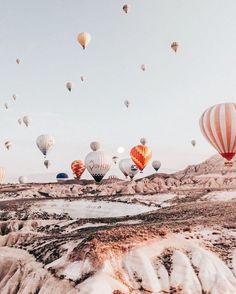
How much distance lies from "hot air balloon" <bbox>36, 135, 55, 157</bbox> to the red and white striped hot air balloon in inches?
1675

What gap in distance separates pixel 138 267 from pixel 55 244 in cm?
790

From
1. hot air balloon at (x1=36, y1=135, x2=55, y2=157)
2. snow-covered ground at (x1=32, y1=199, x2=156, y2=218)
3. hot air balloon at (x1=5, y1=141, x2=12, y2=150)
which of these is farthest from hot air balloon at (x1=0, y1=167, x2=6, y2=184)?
snow-covered ground at (x1=32, y1=199, x2=156, y2=218)

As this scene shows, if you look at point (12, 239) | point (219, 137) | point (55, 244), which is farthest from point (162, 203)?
point (55, 244)

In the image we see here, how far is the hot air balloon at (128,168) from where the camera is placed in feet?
354

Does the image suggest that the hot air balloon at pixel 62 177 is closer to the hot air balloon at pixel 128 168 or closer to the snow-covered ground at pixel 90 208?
the hot air balloon at pixel 128 168

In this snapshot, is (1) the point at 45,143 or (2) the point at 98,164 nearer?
(2) the point at 98,164

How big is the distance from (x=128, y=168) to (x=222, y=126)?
64298 millimetres

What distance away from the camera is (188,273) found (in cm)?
2475

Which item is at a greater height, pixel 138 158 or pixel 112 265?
pixel 138 158

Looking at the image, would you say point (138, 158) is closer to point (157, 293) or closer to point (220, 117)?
point (220, 117)

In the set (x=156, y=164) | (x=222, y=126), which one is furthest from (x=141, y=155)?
(x=222, y=126)

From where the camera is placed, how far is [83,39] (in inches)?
2591

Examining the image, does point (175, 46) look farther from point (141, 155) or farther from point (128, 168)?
point (128, 168)

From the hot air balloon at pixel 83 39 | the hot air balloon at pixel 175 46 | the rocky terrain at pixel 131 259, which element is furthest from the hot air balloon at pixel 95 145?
the rocky terrain at pixel 131 259
